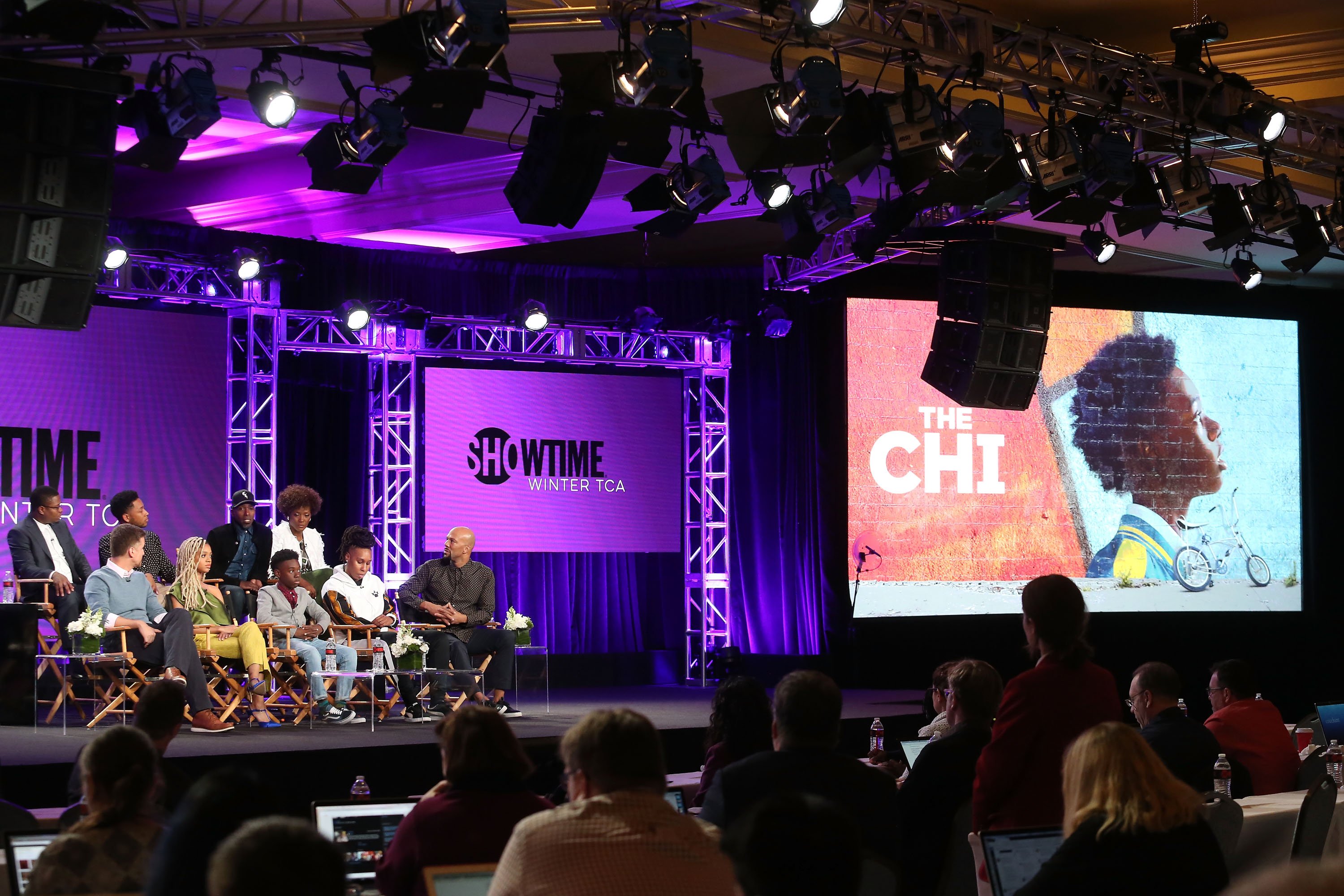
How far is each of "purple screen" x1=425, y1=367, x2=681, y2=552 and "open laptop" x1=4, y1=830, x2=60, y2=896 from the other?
721 centimetres

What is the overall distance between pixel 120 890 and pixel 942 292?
7.03m

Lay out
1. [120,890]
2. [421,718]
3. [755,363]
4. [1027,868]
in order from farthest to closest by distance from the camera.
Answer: [755,363] < [421,718] < [1027,868] < [120,890]

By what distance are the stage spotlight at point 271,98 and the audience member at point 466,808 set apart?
427cm

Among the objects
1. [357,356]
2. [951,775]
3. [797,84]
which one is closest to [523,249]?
[357,356]

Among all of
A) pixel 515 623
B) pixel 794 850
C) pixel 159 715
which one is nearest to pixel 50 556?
pixel 515 623

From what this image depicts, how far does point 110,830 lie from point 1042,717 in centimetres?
203

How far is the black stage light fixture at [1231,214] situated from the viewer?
26.9 ft

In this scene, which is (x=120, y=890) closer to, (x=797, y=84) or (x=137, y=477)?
(x=797, y=84)

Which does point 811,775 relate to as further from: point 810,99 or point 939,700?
point 810,99

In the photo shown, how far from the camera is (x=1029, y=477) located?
36.6 feet

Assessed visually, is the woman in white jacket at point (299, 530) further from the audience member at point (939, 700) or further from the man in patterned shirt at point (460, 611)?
the audience member at point (939, 700)

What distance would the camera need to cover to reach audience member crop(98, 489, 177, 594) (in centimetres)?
827

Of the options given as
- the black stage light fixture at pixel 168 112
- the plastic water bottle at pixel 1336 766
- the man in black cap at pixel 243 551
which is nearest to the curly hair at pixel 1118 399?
the man in black cap at pixel 243 551

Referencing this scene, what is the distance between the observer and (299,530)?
29.9 feet
